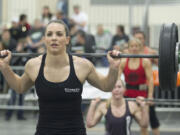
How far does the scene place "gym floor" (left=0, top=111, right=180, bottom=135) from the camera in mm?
11492

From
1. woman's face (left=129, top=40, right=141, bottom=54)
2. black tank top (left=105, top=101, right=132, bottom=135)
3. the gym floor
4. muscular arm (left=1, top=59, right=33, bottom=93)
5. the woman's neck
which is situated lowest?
the gym floor

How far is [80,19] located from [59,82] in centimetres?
999

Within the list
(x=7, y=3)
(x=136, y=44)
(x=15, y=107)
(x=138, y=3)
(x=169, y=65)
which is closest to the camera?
(x=169, y=65)

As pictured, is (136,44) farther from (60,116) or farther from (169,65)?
(60,116)

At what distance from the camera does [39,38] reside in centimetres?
1404

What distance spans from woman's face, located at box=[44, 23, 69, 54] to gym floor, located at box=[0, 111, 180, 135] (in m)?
5.47

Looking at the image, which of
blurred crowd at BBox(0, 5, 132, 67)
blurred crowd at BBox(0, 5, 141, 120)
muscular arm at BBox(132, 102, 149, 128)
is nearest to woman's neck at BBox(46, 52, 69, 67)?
muscular arm at BBox(132, 102, 149, 128)

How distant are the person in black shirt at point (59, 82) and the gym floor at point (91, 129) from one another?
5.33m

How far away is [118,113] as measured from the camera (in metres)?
9.26

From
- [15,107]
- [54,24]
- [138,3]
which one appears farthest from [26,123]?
[54,24]

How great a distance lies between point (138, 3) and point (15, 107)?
18.0 feet

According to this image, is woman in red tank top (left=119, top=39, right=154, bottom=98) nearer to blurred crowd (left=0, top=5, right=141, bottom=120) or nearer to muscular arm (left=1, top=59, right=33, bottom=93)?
blurred crowd (left=0, top=5, right=141, bottom=120)

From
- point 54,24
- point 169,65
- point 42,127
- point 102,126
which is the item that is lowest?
point 102,126

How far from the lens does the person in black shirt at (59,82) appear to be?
5934 mm
